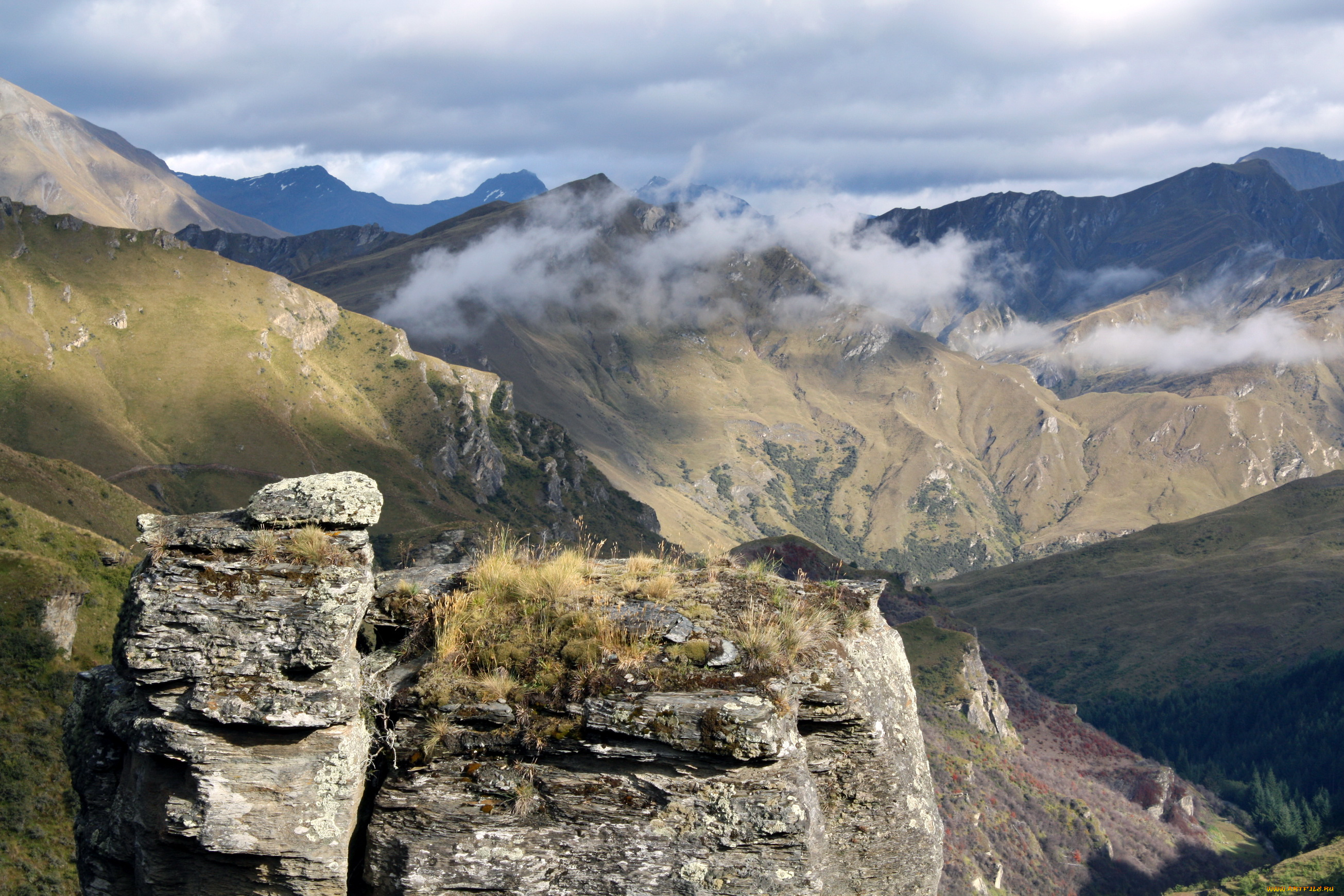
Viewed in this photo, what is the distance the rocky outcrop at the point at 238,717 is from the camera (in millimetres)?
8977

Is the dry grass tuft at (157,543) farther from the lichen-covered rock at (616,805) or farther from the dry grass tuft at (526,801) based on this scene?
the dry grass tuft at (526,801)

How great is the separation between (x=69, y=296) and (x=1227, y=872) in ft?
688

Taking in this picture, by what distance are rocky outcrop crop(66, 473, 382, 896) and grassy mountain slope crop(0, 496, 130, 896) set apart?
94.7 ft

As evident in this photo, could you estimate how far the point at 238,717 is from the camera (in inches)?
348

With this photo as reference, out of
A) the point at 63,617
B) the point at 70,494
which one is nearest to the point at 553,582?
the point at 63,617

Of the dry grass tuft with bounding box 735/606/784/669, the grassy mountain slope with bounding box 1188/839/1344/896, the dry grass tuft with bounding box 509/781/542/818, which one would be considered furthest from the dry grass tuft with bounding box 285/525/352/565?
the grassy mountain slope with bounding box 1188/839/1344/896

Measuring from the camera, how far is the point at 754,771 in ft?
30.1

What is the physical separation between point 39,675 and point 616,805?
146 feet

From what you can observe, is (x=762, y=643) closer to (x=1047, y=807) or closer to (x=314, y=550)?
(x=314, y=550)

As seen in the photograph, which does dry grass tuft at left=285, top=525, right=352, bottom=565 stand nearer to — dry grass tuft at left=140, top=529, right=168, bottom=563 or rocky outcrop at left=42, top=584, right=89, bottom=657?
dry grass tuft at left=140, top=529, right=168, bottom=563

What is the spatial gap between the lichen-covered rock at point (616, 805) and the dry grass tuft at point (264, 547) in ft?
7.78

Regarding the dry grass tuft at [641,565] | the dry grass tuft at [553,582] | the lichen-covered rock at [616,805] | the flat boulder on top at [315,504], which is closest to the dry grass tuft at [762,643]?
the lichen-covered rock at [616,805]

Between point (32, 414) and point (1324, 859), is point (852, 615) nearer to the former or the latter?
point (1324, 859)

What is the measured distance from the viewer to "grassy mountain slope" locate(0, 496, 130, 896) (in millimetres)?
33312
